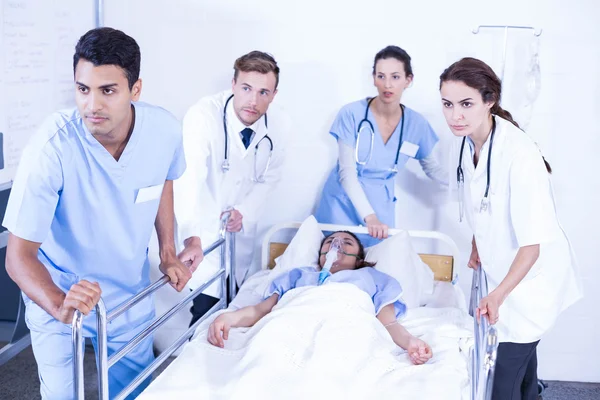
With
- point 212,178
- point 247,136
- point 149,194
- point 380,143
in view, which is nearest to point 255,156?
point 247,136

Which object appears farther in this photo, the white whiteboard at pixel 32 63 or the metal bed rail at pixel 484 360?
the white whiteboard at pixel 32 63

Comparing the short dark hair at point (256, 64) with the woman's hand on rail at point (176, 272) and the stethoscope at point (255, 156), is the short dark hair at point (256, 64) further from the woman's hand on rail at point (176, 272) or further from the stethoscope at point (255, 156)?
the woman's hand on rail at point (176, 272)

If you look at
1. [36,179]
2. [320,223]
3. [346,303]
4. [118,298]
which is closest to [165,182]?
[118,298]

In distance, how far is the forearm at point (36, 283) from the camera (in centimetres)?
150

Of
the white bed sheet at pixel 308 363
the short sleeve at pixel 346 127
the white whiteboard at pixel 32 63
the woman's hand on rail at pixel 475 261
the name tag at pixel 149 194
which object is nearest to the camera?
the white bed sheet at pixel 308 363

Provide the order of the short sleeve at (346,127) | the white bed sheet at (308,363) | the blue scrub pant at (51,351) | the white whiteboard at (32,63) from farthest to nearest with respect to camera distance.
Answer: the short sleeve at (346,127) → the white whiteboard at (32,63) → the blue scrub pant at (51,351) → the white bed sheet at (308,363)

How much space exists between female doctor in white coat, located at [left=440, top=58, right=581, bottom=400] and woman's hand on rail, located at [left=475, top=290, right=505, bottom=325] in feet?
0.36

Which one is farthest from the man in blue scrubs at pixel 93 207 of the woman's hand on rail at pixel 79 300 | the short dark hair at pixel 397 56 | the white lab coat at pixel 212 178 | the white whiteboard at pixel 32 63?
the short dark hair at pixel 397 56

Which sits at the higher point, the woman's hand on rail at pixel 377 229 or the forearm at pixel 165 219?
the forearm at pixel 165 219

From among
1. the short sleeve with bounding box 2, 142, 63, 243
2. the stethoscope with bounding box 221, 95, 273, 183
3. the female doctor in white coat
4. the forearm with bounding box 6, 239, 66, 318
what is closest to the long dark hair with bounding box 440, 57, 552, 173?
the female doctor in white coat

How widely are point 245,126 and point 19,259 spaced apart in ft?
4.13

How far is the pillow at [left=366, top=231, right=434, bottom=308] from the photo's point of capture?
8.13 feet

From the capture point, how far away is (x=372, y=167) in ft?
9.23

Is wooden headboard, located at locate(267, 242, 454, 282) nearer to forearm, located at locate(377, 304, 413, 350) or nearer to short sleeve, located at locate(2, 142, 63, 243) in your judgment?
forearm, located at locate(377, 304, 413, 350)
